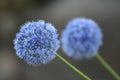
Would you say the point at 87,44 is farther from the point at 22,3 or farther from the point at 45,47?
the point at 22,3

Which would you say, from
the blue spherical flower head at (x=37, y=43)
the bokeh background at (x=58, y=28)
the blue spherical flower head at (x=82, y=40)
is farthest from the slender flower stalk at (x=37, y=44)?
the bokeh background at (x=58, y=28)

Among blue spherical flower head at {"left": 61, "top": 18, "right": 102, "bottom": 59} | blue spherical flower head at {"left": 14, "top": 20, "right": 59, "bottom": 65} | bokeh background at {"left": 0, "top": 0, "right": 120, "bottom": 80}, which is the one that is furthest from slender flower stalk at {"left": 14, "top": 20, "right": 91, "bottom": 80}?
bokeh background at {"left": 0, "top": 0, "right": 120, "bottom": 80}

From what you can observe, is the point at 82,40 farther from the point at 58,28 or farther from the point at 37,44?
the point at 58,28

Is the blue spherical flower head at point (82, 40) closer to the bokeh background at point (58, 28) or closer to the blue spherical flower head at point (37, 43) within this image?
the blue spherical flower head at point (37, 43)

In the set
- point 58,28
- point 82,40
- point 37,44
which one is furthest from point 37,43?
point 58,28

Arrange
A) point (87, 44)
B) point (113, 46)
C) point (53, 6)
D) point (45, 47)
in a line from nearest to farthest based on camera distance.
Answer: point (45, 47), point (87, 44), point (113, 46), point (53, 6)

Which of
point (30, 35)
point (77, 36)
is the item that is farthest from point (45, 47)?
point (77, 36)
